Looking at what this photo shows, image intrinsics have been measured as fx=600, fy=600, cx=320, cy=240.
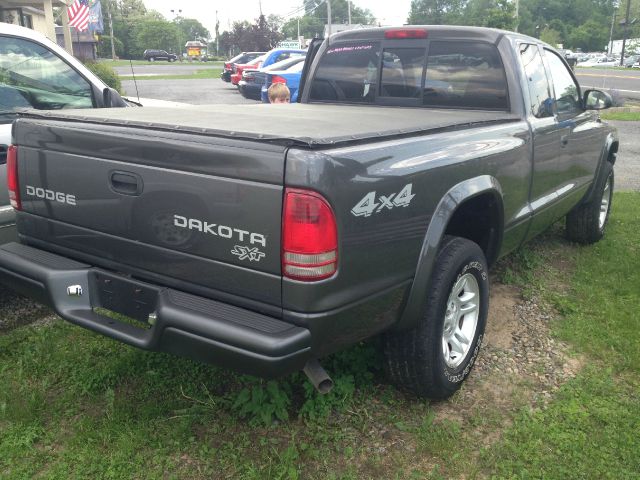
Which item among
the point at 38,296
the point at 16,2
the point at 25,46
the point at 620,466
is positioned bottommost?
the point at 620,466

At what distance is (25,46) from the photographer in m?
4.27

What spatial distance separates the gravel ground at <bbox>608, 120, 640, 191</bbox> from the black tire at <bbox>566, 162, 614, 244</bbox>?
2.80 metres

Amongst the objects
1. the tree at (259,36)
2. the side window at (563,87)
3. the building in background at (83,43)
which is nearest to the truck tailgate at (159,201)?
the side window at (563,87)

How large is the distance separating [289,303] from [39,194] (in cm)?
149

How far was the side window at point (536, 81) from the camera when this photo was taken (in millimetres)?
3893

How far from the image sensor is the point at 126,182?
250 cm

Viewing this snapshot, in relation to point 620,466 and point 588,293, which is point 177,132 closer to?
point 620,466

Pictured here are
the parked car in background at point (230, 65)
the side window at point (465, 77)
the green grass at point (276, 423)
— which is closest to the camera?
the green grass at point (276, 423)

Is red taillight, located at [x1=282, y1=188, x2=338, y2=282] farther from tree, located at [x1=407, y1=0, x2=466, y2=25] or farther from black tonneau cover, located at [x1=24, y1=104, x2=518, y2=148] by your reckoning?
tree, located at [x1=407, y1=0, x2=466, y2=25]

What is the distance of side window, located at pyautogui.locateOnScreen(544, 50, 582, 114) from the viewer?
4383mm

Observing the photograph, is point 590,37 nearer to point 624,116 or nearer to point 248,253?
point 624,116

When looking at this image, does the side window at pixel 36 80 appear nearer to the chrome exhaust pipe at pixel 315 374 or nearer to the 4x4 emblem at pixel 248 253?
the 4x4 emblem at pixel 248 253

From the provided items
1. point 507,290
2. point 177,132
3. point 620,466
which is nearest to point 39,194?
point 177,132

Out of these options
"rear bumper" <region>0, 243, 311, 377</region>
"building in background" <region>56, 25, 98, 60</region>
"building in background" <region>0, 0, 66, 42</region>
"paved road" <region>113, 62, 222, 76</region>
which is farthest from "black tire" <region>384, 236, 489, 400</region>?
"paved road" <region>113, 62, 222, 76</region>
